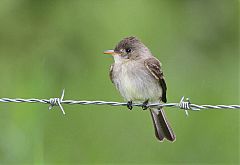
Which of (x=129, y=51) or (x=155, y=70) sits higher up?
(x=129, y=51)

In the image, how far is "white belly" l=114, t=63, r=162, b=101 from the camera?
6.67 meters

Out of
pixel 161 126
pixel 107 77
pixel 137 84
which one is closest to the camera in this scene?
pixel 137 84

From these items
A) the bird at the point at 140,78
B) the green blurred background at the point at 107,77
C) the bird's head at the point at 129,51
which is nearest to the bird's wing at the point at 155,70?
the bird at the point at 140,78

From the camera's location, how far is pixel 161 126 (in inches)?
269

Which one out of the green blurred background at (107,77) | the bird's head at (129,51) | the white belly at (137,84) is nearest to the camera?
the white belly at (137,84)

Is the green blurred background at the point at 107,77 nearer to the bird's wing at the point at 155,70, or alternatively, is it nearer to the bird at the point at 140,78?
the bird at the point at 140,78

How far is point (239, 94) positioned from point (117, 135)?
1.39 metres

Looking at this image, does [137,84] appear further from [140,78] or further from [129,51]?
[129,51]

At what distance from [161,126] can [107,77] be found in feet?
5.49

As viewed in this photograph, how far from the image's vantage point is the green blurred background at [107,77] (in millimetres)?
7258

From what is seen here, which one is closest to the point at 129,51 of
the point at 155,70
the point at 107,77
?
the point at 155,70

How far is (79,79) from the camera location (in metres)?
8.60

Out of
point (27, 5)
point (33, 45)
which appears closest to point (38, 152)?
point (33, 45)

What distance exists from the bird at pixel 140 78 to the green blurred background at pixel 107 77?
54cm
